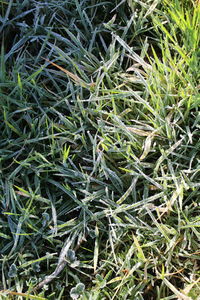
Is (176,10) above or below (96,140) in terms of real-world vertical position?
above

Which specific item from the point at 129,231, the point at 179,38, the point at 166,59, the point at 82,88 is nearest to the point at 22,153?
the point at 82,88

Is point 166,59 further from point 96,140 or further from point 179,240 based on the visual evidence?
point 179,240

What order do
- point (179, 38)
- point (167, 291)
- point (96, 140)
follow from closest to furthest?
point (167, 291), point (96, 140), point (179, 38)

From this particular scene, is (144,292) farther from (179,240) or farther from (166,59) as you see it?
(166,59)

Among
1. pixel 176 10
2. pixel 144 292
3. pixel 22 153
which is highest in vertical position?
pixel 176 10

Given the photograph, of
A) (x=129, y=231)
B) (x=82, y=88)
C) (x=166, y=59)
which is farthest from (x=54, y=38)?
(x=129, y=231)

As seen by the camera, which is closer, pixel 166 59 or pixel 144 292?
pixel 144 292

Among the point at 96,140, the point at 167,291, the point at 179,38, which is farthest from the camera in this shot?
the point at 179,38
